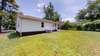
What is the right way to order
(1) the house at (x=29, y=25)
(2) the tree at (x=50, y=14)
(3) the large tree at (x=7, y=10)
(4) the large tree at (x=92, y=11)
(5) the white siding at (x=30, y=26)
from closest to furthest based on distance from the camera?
(1) the house at (x=29, y=25)
(5) the white siding at (x=30, y=26)
(3) the large tree at (x=7, y=10)
(4) the large tree at (x=92, y=11)
(2) the tree at (x=50, y=14)

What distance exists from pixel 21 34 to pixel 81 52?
13.9m

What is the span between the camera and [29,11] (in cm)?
4988

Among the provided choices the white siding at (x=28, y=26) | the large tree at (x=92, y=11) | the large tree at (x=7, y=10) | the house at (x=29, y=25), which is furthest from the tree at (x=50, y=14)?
the white siding at (x=28, y=26)

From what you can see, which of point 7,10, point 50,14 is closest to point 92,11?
point 50,14

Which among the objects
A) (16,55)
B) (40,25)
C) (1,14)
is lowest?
(16,55)

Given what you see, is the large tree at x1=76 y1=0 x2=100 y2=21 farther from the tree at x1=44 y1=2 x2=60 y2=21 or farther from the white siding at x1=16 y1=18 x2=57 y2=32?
the white siding at x1=16 y1=18 x2=57 y2=32

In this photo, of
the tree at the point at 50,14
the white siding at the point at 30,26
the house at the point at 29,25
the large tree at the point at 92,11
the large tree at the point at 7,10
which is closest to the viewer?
the house at the point at 29,25

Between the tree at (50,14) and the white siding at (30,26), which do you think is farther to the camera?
the tree at (50,14)

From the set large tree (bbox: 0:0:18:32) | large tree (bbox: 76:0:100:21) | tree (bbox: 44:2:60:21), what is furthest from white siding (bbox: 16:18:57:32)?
tree (bbox: 44:2:60:21)

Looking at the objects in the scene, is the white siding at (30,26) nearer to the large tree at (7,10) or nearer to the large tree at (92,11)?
the large tree at (7,10)

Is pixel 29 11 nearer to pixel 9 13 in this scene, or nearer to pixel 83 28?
pixel 9 13

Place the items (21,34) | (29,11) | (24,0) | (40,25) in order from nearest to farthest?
1. (21,34)
2. (40,25)
3. (24,0)
4. (29,11)

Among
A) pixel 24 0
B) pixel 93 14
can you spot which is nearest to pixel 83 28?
pixel 93 14

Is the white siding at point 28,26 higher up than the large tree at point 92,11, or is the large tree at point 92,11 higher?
the large tree at point 92,11
